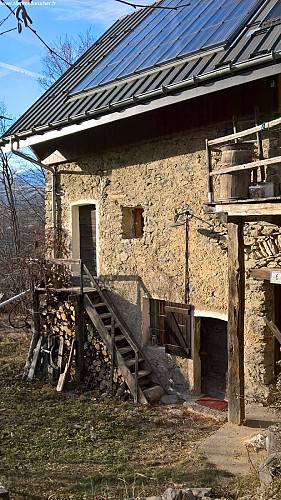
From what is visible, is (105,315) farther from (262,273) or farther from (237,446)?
(237,446)

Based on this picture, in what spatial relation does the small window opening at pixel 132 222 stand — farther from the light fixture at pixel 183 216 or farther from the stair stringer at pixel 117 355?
the stair stringer at pixel 117 355

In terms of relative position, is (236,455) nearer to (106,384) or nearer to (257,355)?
(257,355)

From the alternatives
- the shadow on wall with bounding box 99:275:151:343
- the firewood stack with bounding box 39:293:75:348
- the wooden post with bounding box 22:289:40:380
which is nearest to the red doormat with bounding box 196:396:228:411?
the shadow on wall with bounding box 99:275:151:343

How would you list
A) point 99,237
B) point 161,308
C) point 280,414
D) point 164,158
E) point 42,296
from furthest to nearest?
point 42,296 < point 99,237 < point 161,308 < point 164,158 < point 280,414

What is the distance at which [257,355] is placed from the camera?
765cm

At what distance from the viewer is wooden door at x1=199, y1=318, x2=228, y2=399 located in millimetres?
8570

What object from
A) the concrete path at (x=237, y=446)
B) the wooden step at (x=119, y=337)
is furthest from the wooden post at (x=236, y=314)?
the wooden step at (x=119, y=337)

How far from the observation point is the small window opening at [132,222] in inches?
382

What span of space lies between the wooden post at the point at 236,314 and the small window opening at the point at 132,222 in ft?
11.6

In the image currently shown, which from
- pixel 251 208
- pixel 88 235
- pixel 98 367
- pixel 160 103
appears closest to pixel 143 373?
pixel 98 367

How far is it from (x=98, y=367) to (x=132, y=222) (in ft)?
9.21

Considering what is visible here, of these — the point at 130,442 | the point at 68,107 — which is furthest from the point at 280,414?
the point at 68,107

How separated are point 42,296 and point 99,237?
1916mm

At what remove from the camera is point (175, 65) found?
763cm
